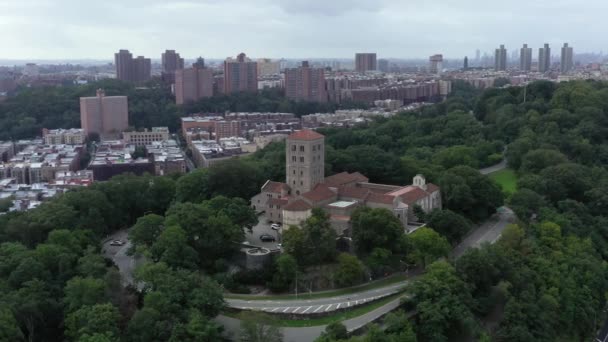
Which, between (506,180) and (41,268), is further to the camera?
(506,180)

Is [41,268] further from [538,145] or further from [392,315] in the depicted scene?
[538,145]

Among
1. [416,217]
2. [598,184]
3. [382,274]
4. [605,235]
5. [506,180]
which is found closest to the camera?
[382,274]

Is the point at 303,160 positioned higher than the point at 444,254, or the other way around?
the point at 303,160

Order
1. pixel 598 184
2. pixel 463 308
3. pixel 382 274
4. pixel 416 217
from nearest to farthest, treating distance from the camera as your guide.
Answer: pixel 463 308 < pixel 382 274 < pixel 416 217 < pixel 598 184

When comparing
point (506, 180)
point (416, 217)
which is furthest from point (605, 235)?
point (416, 217)

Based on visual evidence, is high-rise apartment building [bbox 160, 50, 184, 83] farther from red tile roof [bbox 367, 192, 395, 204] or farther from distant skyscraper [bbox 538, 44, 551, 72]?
red tile roof [bbox 367, 192, 395, 204]

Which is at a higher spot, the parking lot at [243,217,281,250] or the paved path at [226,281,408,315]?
the parking lot at [243,217,281,250]

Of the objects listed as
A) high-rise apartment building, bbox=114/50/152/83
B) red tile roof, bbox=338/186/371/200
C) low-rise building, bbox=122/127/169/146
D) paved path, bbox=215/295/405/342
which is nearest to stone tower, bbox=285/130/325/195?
red tile roof, bbox=338/186/371/200
